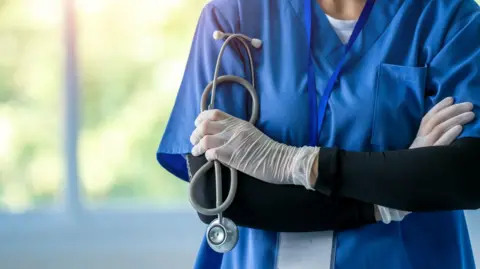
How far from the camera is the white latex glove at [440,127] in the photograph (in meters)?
1.09

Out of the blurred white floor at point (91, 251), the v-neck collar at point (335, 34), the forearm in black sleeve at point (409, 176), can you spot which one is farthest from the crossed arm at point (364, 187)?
the blurred white floor at point (91, 251)

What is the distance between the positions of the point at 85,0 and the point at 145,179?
563 millimetres

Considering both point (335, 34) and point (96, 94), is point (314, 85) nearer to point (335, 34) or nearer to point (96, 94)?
point (335, 34)

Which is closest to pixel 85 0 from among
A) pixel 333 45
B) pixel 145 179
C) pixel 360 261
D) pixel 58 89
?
pixel 58 89

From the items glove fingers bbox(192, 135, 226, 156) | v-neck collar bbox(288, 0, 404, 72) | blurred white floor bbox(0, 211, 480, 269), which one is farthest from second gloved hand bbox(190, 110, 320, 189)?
blurred white floor bbox(0, 211, 480, 269)

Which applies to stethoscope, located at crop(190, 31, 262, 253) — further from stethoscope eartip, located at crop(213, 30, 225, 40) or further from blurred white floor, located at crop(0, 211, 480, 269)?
blurred white floor, located at crop(0, 211, 480, 269)

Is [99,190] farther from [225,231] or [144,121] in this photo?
[225,231]

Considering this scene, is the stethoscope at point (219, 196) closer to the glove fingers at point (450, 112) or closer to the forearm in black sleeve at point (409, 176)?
the forearm in black sleeve at point (409, 176)

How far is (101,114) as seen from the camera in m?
1.80

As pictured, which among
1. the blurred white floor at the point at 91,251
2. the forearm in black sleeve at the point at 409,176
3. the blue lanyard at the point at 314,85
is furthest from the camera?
the blurred white floor at the point at 91,251

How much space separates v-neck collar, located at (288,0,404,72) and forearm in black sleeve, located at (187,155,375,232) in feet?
0.89

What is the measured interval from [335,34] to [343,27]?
3 centimetres

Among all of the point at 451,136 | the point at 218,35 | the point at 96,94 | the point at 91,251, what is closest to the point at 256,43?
the point at 218,35

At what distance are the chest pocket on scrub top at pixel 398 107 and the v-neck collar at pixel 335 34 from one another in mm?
86
